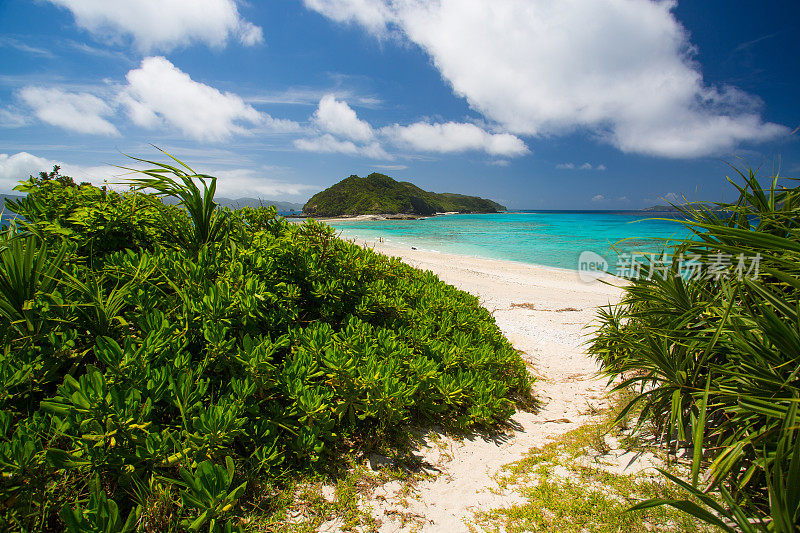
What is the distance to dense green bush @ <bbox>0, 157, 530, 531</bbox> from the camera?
166cm

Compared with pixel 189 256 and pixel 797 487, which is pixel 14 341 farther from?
pixel 797 487

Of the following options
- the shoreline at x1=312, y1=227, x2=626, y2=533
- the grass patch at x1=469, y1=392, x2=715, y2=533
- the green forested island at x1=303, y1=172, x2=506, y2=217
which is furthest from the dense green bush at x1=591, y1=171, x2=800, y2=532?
the green forested island at x1=303, y1=172, x2=506, y2=217

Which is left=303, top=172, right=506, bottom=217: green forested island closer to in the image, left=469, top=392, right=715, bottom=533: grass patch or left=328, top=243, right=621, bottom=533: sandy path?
left=328, top=243, right=621, bottom=533: sandy path

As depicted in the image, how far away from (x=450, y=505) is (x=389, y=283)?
258 centimetres

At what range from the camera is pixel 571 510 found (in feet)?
7.27

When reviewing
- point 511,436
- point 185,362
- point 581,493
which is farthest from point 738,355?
point 185,362

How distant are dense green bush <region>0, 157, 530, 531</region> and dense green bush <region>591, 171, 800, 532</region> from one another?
5.08ft

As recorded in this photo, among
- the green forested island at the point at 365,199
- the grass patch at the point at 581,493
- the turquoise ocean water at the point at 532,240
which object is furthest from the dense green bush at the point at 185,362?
the green forested island at the point at 365,199

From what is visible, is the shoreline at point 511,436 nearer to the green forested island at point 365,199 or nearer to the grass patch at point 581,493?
the grass patch at point 581,493

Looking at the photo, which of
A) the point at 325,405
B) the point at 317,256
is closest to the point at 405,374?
the point at 325,405

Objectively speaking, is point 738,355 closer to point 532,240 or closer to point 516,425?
point 516,425

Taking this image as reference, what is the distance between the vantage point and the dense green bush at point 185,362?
1.66 meters

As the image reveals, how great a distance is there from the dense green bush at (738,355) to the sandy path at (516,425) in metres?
1.12

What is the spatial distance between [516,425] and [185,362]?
322 centimetres
